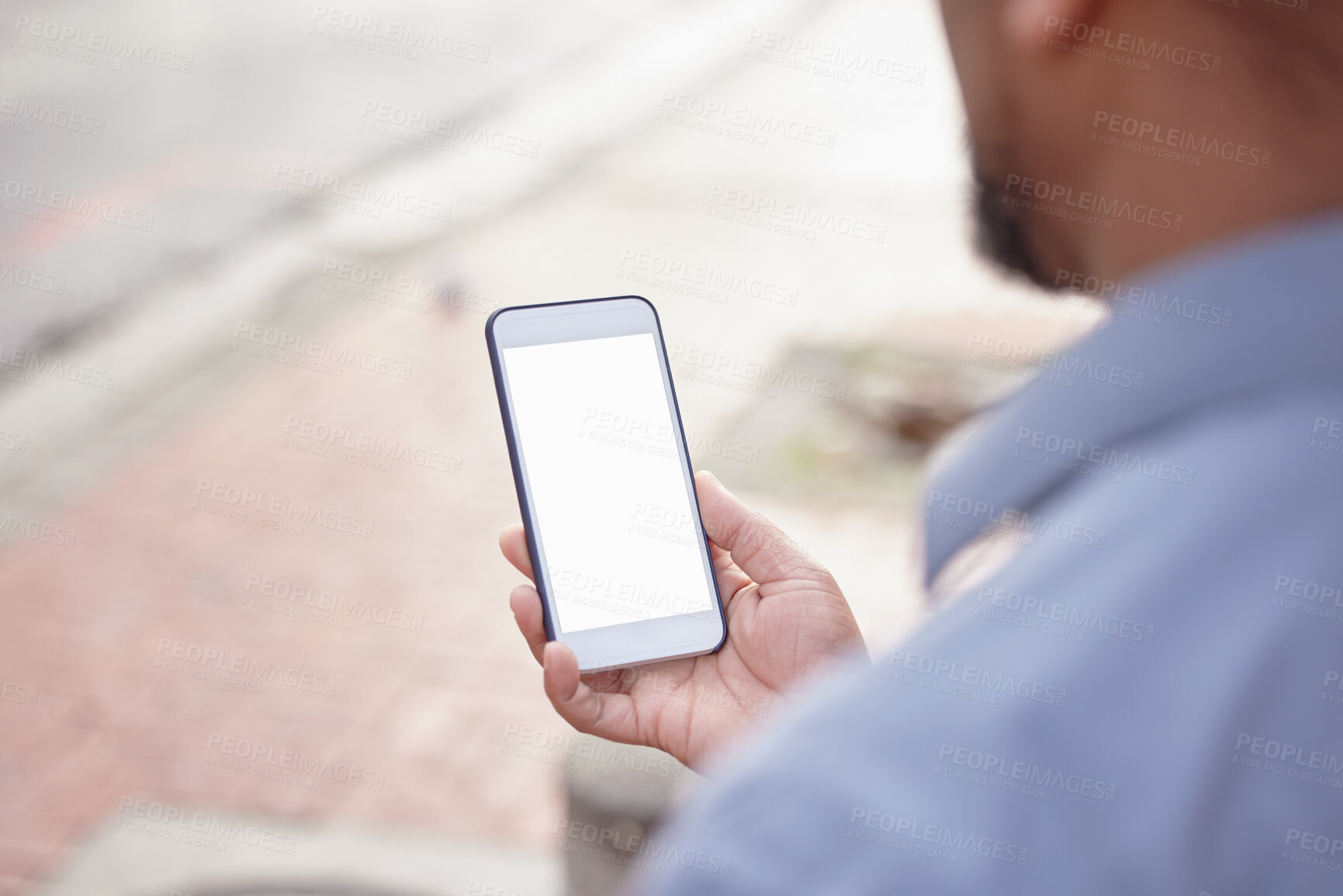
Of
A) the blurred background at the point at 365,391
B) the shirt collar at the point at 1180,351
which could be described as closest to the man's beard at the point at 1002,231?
the blurred background at the point at 365,391

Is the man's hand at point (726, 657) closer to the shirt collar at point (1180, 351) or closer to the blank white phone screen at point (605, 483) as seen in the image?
the blank white phone screen at point (605, 483)

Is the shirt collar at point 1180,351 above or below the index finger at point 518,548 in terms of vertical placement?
above

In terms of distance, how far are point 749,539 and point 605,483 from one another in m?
0.30

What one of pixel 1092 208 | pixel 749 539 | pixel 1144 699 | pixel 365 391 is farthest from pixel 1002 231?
pixel 365 391

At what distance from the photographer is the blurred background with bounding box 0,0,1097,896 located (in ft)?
10.6

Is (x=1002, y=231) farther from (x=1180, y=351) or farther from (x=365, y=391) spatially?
(x=365, y=391)

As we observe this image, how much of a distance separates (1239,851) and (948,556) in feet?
0.82

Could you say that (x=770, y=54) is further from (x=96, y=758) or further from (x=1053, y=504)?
(x=1053, y=504)

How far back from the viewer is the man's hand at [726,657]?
1890 mm

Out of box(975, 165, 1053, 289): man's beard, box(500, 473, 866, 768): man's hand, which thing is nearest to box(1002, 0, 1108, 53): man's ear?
box(975, 165, 1053, 289): man's beard

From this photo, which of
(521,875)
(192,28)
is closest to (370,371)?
(521,875)

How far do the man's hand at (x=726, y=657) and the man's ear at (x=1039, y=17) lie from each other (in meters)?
1.32

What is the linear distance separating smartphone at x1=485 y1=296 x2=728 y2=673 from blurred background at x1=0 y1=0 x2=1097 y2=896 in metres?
0.50

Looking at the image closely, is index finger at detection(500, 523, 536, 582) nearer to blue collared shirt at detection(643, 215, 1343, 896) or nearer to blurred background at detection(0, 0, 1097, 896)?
blurred background at detection(0, 0, 1097, 896)
